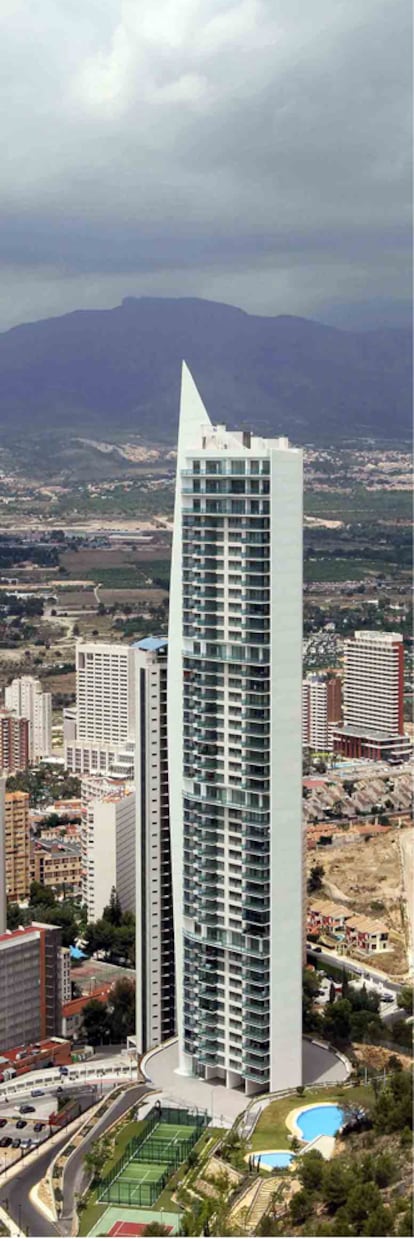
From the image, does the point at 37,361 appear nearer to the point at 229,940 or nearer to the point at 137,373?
the point at 137,373

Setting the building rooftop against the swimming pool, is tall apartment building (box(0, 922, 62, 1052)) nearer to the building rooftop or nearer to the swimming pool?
the swimming pool

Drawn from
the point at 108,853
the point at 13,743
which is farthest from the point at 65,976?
the point at 13,743

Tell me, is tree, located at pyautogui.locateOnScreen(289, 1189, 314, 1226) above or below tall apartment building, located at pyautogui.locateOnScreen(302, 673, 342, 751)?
below

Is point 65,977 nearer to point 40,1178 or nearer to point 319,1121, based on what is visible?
point 40,1178

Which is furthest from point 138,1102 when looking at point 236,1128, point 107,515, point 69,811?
point 107,515

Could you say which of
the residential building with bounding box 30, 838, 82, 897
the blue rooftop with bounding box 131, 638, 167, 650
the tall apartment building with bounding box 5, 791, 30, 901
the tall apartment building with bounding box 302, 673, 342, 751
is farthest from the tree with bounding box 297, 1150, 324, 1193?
the tall apartment building with bounding box 302, 673, 342, 751
